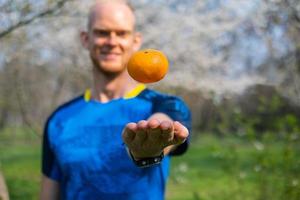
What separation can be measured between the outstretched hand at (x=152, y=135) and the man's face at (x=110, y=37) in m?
0.61

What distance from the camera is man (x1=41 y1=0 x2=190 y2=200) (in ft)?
6.20

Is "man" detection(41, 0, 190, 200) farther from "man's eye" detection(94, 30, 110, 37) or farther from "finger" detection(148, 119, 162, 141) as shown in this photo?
"finger" detection(148, 119, 162, 141)

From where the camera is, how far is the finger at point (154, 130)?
1192mm

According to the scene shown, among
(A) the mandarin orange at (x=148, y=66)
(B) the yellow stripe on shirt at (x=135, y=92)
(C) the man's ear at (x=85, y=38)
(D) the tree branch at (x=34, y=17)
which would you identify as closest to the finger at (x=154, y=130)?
(A) the mandarin orange at (x=148, y=66)

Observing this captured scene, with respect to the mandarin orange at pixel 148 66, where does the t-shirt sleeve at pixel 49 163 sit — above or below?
below

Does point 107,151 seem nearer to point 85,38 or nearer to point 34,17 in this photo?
point 85,38

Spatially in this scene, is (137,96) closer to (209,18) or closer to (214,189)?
(214,189)

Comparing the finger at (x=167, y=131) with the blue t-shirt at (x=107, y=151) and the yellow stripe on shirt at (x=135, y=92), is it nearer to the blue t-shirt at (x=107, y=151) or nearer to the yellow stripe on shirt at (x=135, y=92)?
the blue t-shirt at (x=107, y=151)

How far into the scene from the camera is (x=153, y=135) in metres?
1.24

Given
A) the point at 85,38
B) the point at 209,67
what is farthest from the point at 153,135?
the point at 209,67

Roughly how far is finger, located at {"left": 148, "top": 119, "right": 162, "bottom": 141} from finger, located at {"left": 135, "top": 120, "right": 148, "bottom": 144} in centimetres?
1

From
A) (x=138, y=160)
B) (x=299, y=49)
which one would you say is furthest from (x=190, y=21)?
(x=138, y=160)

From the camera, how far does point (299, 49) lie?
4.76m

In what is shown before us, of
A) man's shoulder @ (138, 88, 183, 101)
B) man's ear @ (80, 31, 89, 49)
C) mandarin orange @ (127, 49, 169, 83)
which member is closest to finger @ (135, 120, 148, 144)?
mandarin orange @ (127, 49, 169, 83)
